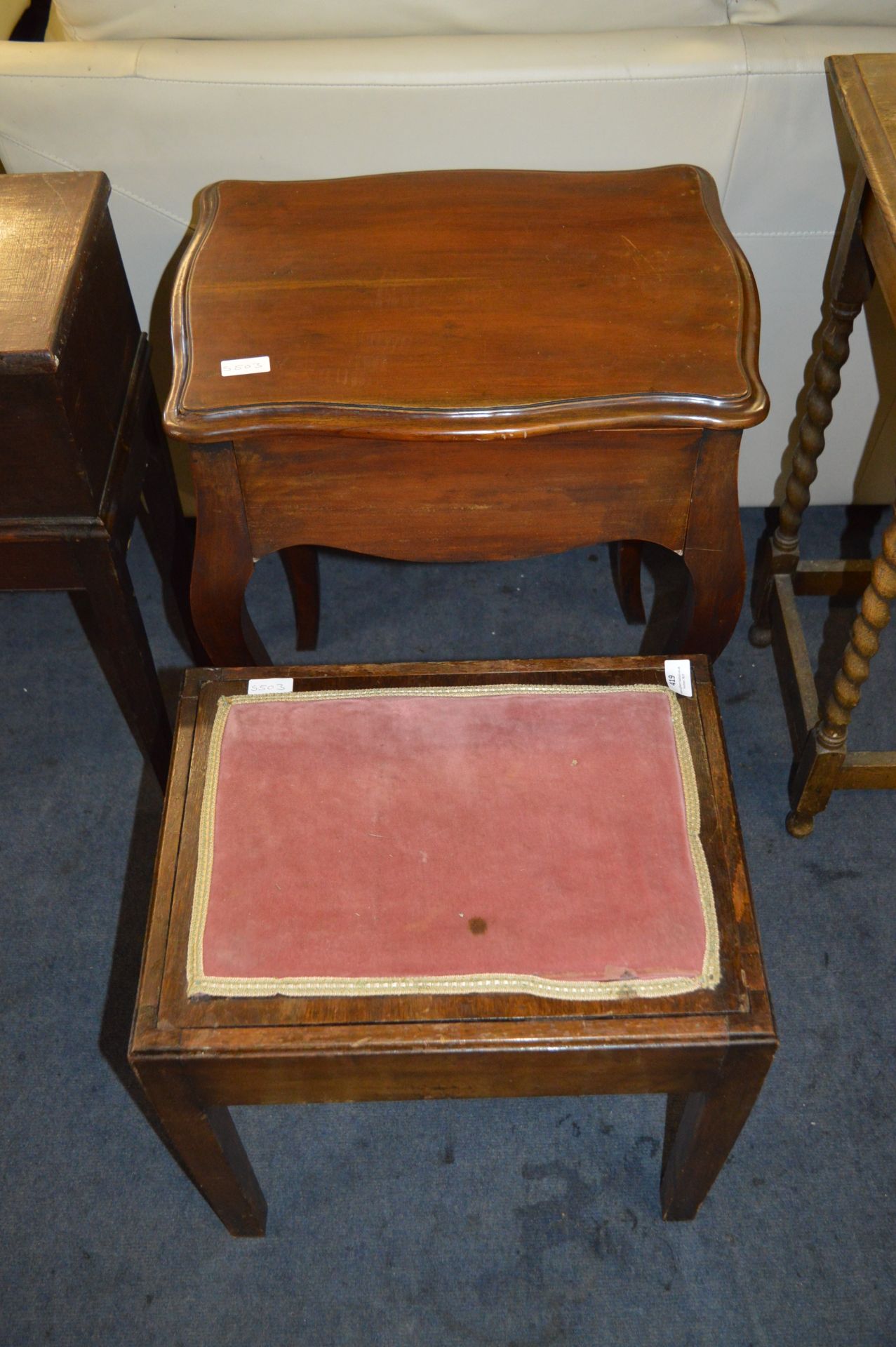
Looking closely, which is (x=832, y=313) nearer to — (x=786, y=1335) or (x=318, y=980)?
(x=318, y=980)

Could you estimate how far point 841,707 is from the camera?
1.37 m

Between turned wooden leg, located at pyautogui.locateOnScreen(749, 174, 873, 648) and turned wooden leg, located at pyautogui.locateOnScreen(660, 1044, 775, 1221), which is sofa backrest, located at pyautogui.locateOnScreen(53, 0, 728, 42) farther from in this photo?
turned wooden leg, located at pyautogui.locateOnScreen(660, 1044, 775, 1221)

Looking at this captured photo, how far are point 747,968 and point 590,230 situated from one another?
0.75 meters

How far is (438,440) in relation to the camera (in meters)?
1.05

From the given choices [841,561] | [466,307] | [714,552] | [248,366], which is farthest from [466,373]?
[841,561]

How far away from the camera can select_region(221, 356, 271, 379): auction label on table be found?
1.06 meters

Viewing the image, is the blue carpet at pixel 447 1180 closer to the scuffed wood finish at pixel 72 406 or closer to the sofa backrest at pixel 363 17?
the scuffed wood finish at pixel 72 406

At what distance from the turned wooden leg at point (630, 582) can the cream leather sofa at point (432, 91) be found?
476 mm

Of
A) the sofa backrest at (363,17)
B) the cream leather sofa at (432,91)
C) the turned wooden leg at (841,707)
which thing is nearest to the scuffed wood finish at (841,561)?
the turned wooden leg at (841,707)

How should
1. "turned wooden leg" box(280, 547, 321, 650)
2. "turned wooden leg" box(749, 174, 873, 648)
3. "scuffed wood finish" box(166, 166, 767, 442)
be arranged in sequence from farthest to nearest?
"turned wooden leg" box(280, 547, 321, 650) < "turned wooden leg" box(749, 174, 873, 648) < "scuffed wood finish" box(166, 166, 767, 442)

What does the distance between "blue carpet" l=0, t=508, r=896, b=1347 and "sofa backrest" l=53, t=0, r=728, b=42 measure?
94 cm

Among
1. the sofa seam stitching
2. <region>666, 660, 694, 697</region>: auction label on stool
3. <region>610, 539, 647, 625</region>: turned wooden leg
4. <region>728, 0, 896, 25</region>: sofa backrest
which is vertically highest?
<region>728, 0, 896, 25</region>: sofa backrest

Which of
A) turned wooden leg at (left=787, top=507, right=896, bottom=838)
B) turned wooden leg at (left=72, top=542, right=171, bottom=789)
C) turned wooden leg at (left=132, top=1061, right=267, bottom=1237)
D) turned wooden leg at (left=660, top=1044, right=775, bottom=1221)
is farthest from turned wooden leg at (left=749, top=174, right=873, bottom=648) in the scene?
turned wooden leg at (left=132, top=1061, right=267, bottom=1237)

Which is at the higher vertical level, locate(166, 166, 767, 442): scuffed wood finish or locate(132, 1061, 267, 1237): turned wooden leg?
locate(166, 166, 767, 442): scuffed wood finish
